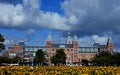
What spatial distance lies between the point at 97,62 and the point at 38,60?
3248cm

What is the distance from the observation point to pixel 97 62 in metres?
175

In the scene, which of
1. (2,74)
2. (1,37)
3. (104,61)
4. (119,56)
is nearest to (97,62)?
(104,61)

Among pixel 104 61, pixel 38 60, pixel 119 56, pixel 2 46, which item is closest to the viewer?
pixel 2 46

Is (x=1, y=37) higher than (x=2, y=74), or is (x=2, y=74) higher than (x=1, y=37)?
(x=1, y=37)

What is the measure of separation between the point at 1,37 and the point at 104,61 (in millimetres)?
60466

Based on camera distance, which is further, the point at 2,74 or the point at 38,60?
the point at 38,60

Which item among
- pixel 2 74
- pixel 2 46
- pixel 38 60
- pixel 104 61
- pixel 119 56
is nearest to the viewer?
pixel 2 74

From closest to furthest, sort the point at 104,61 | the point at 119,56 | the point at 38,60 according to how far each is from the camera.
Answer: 1. the point at 119,56
2. the point at 104,61
3. the point at 38,60

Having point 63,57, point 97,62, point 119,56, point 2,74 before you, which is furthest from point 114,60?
point 2,74

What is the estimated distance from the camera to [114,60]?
519 feet

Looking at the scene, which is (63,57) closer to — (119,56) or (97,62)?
(97,62)

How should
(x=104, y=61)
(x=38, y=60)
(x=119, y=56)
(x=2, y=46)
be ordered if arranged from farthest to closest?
(x=38, y=60) → (x=104, y=61) → (x=119, y=56) → (x=2, y=46)

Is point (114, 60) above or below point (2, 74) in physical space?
above

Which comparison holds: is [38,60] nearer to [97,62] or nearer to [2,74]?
[97,62]
